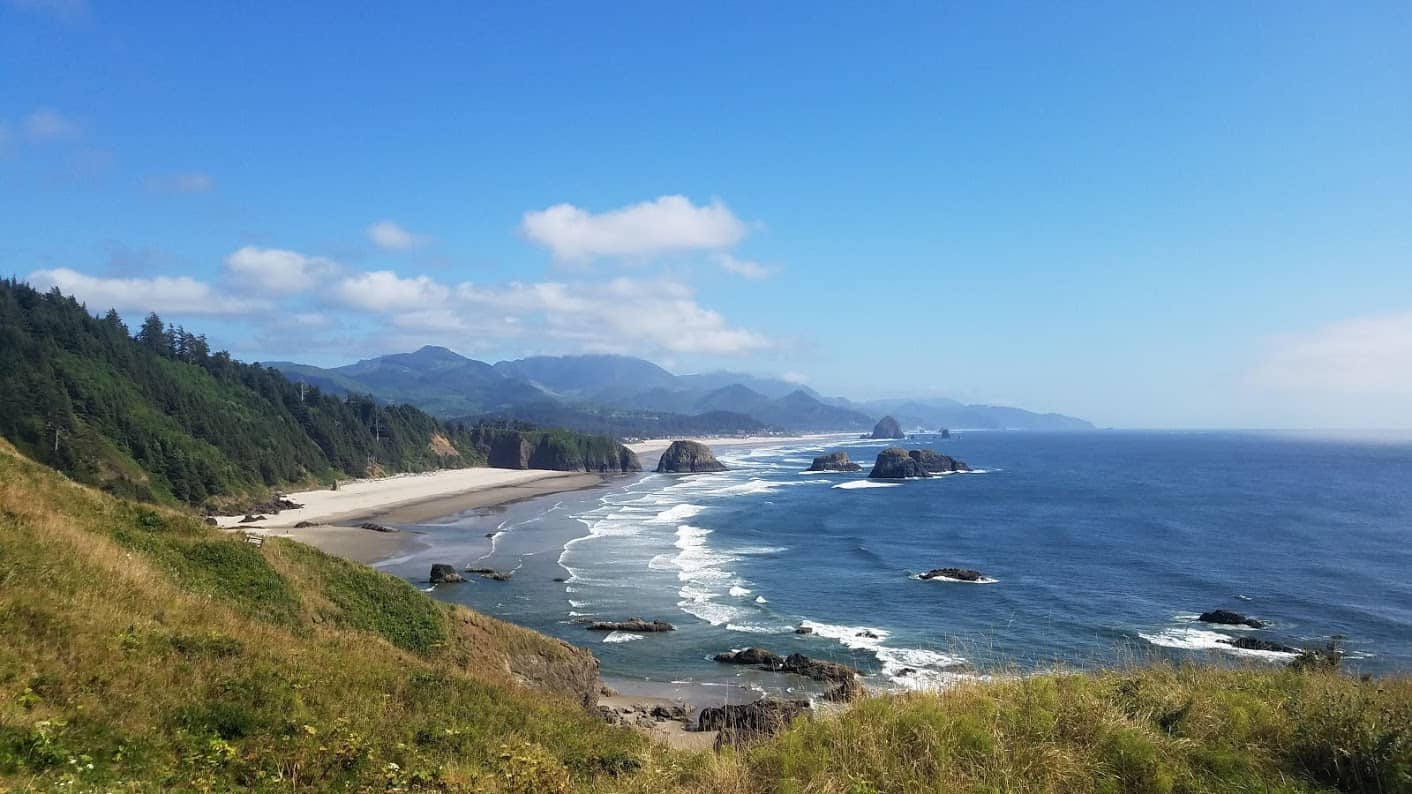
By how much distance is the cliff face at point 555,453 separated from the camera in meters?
153

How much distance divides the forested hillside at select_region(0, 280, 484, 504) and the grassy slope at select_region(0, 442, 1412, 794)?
66578 millimetres

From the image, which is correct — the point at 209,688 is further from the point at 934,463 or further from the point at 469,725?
the point at 934,463

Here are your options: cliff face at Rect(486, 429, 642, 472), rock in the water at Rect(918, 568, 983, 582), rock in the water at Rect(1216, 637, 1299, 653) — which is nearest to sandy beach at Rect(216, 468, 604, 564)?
cliff face at Rect(486, 429, 642, 472)

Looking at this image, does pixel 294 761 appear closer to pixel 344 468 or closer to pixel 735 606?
pixel 735 606

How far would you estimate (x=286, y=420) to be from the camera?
371ft

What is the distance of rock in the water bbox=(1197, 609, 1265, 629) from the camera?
119 feet

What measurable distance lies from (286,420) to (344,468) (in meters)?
11.4

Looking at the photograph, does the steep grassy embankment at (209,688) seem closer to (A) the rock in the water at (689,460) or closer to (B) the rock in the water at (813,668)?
(B) the rock in the water at (813,668)

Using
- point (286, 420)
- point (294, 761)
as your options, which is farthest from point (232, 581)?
point (286, 420)

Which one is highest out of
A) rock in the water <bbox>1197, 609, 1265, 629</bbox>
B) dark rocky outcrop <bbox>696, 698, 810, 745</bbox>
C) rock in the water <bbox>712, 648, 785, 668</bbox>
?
dark rocky outcrop <bbox>696, 698, 810, 745</bbox>

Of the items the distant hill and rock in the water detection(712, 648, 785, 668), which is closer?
rock in the water detection(712, 648, 785, 668)

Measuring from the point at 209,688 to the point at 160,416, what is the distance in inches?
3604

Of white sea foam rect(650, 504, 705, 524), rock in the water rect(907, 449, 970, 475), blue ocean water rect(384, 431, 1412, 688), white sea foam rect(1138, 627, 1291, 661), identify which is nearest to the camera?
white sea foam rect(1138, 627, 1291, 661)

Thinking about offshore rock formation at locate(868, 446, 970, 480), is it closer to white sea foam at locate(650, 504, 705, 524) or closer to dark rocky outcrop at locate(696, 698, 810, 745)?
white sea foam at locate(650, 504, 705, 524)
